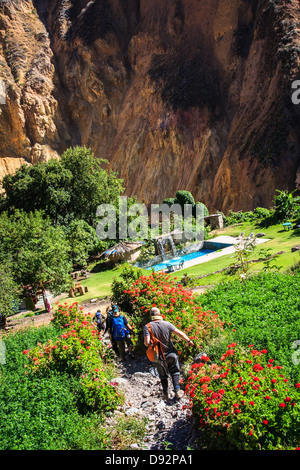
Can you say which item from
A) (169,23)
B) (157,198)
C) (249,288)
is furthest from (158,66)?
(249,288)

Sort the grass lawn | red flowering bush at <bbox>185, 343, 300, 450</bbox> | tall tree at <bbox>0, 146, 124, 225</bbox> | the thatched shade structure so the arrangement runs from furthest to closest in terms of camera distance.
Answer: tall tree at <bbox>0, 146, 124, 225</bbox>
the thatched shade structure
the grass lawn
red flowering bush at <bbox>185, 343, 300, 450</bbox>

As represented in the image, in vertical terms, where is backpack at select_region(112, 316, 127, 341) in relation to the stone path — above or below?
above

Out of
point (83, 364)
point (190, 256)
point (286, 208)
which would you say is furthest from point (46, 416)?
point (190, 256)

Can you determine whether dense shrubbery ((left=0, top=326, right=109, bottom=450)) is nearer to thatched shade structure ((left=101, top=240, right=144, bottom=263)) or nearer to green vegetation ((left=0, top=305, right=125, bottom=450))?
green vegetation ((left=0, top=305, right=125, bottom=450))

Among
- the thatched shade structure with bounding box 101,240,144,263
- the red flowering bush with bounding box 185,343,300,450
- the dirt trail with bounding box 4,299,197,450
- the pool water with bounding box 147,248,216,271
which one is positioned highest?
the red flowering bush with bounding box 185,343,300,450

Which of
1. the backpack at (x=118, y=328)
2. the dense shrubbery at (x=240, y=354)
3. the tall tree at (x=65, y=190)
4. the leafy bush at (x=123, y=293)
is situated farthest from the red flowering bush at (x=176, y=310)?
the tall tree at (x=65, y=190)

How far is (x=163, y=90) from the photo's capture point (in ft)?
125

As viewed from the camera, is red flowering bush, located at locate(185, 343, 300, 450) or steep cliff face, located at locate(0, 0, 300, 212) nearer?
red flowering bush, located at locate(185, 343, 300, 450)

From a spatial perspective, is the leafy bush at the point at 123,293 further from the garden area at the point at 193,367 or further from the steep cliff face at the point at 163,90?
the steep cliff face at the point at 163,90

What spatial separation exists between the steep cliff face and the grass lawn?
7.96m

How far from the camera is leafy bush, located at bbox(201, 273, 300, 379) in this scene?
5.03 m

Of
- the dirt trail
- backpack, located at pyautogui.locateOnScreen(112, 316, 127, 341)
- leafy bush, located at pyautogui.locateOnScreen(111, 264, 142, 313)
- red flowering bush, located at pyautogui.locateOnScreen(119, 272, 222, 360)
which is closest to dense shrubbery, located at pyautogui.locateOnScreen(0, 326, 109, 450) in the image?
the dirt trail
